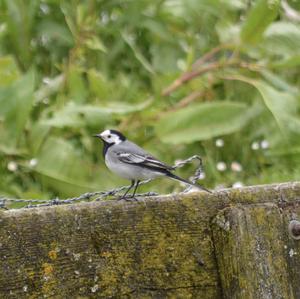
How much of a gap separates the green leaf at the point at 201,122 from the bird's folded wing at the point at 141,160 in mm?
1348

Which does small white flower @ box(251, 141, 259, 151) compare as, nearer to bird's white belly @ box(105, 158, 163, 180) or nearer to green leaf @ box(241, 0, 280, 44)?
green leaf @ box(241, 0, 280, 44)

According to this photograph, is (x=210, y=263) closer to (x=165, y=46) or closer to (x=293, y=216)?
(x=293, y=216)

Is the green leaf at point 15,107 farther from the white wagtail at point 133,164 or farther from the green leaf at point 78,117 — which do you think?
the white wagtail at point 133,164

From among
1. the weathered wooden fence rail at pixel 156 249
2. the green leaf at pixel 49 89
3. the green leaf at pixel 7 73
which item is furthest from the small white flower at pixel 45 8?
the weathered wooden fence rail at pixel 156 249

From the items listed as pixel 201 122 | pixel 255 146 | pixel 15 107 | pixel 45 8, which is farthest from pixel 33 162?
pixel 255 146

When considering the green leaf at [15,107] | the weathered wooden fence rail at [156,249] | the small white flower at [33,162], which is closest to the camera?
the weathered wooden fence rail at [156,249]

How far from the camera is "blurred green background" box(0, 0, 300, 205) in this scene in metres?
4.93

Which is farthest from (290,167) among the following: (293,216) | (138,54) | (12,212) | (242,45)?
(12,212)

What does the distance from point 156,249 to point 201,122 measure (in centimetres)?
284

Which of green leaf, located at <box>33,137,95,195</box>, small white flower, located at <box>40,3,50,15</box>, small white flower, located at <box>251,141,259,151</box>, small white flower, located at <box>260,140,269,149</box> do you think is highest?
small white flower, located at <box>40,3,50,15</box>

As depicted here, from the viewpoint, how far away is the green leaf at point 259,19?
5031 millimetres

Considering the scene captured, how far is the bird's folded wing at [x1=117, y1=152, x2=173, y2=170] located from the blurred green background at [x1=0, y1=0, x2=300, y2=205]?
3.44 ft

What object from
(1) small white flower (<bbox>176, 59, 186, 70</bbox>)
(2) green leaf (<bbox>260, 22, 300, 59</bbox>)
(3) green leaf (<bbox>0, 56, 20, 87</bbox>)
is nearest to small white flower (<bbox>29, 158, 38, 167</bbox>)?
(3) green leaf (<bbox>0, 56, 20, 87</bbox>)

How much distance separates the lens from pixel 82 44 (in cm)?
542
